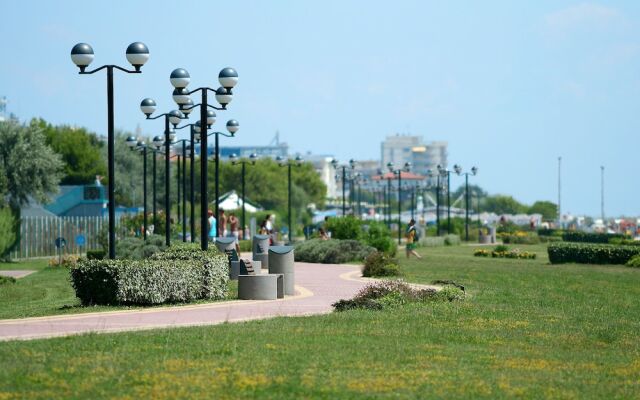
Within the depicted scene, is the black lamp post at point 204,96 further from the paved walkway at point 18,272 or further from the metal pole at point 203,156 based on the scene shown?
the paved walkway at point 18,272

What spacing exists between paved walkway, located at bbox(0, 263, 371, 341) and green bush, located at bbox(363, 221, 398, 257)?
1741 cm

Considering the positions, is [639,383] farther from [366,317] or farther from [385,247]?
[385,247]

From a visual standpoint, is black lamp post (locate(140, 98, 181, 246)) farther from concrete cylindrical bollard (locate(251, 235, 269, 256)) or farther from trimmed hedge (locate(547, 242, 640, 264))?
trimmed hedge (locate(547, 242, 640, 264))

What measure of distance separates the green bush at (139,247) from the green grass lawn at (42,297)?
184 cm

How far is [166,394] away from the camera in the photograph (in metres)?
12.2

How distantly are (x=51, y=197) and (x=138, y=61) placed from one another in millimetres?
40779

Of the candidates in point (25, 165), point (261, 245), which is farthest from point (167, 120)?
point (25, 165)

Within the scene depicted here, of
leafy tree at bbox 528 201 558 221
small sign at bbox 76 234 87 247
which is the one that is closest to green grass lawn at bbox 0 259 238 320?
small sign at bbox 76 234 87 247

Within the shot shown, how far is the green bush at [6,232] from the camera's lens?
48625 millimetres

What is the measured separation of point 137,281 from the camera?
69.9 ft

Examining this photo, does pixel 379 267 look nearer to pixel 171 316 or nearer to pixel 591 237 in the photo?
pixel 171 316

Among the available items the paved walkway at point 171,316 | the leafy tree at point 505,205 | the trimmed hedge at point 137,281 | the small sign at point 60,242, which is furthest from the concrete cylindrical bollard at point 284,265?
the leafy tree at point 505,205

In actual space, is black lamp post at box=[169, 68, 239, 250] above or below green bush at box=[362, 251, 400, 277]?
above

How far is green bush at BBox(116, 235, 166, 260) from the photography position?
36.0 metres
